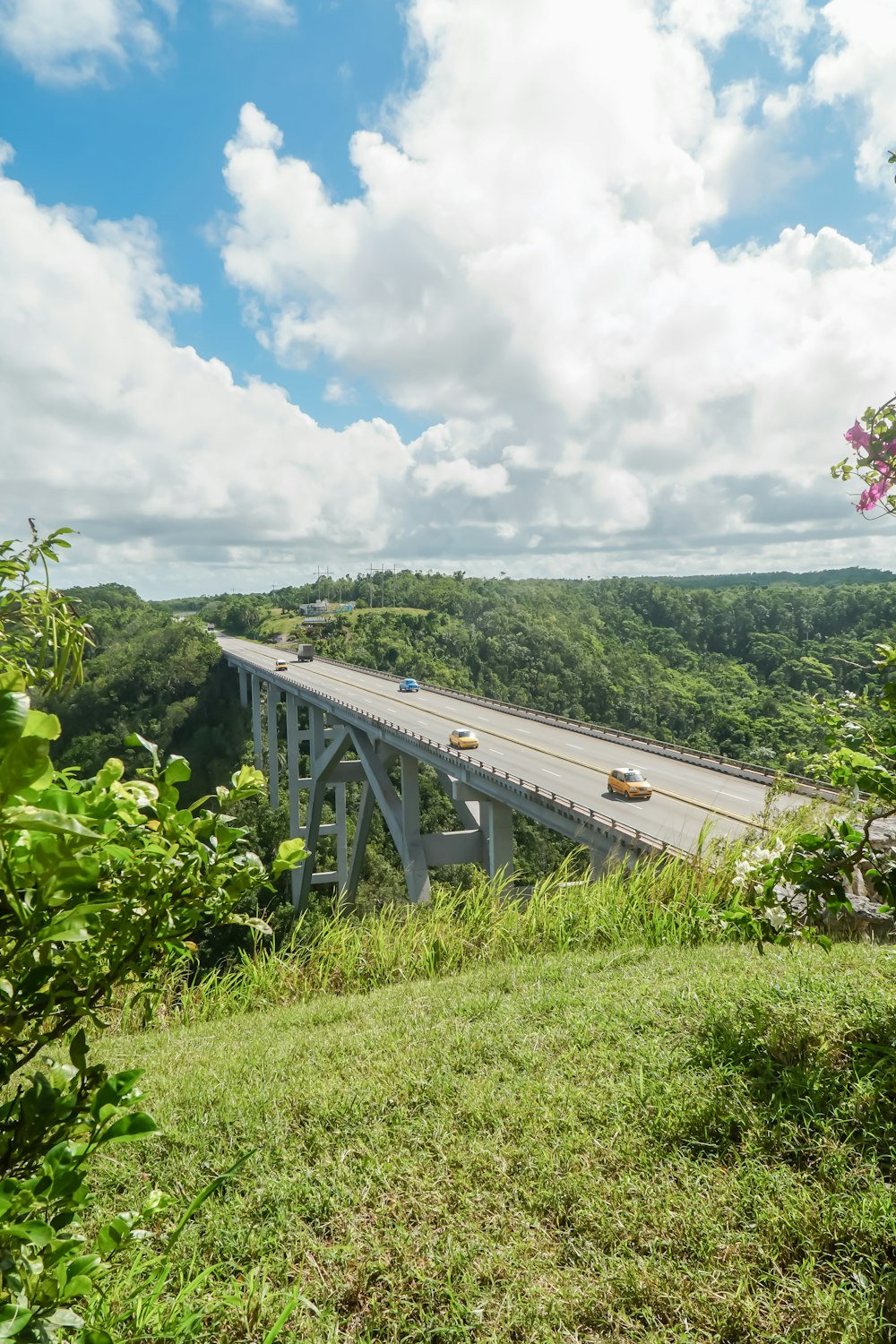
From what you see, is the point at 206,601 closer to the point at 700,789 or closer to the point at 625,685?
the point at 625,685

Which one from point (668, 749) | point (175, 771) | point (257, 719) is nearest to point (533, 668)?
point (257, 719)

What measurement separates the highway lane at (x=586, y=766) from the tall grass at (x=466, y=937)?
1428 millimetres

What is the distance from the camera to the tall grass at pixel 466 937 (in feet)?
18.2

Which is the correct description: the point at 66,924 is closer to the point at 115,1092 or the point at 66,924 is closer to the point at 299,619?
the point at 115,1092

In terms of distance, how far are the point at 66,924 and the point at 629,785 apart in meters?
15.6

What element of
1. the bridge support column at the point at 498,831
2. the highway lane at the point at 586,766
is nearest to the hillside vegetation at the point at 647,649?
the highway lane at the point at 586,766

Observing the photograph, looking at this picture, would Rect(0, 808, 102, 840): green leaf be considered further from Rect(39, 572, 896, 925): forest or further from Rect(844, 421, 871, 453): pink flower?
Rect(39, 572, 896, 925): forest

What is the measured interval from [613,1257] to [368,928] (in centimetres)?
418

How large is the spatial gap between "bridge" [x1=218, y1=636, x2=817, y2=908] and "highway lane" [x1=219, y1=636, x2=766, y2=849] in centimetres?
5

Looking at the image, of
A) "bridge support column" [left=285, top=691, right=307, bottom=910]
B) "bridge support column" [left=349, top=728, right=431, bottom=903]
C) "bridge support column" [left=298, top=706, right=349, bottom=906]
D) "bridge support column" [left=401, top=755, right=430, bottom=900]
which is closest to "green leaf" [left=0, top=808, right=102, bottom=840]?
"bridge support column" [left=401, top=755, right=430, bottom=900]

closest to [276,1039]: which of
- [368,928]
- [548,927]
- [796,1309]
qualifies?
[368,928]

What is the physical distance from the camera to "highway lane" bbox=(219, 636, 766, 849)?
1398 centimetres

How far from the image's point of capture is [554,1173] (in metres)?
2.57

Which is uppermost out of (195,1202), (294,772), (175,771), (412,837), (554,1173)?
(175,771)
